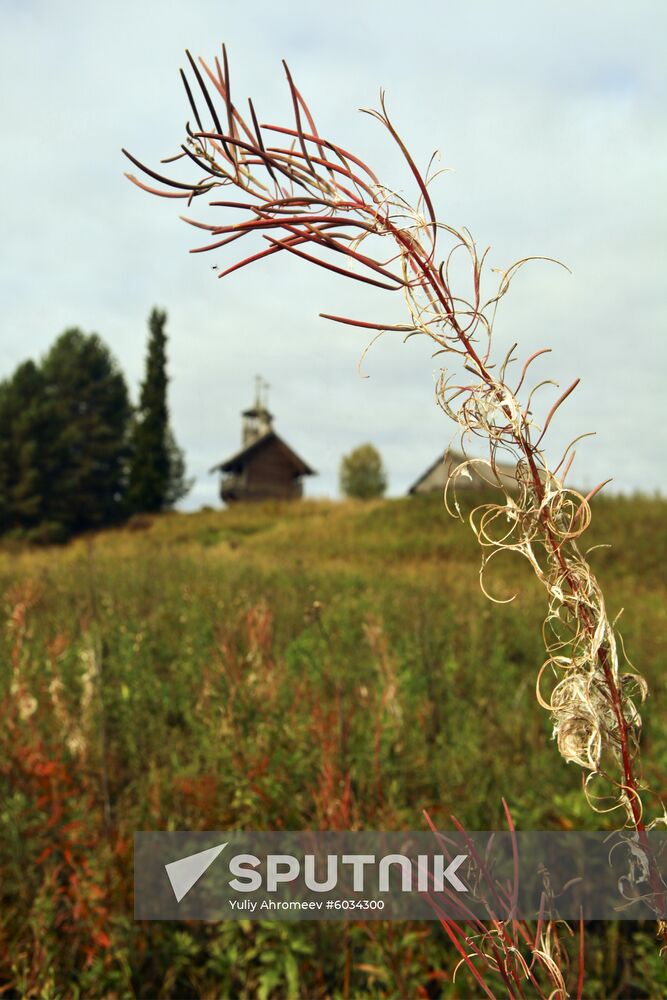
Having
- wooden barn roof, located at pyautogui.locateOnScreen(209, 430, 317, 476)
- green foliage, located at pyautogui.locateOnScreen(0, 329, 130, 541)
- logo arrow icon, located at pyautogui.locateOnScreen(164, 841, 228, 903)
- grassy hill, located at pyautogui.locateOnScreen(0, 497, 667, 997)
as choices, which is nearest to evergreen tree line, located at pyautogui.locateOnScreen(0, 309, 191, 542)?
green foliage, located at pyautogui.locateOnScreen(0, 329, 130, 541)

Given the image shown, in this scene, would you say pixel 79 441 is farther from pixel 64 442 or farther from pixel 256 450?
pixel 256 450

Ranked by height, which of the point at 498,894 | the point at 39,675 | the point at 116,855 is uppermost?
the point at 498,894

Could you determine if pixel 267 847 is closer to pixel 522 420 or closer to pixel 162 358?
pixel 522 420

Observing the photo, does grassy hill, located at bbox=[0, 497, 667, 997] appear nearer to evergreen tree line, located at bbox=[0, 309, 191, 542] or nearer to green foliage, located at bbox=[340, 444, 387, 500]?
evergreen tree line, located at bbox=[0, 309, 191, 542]

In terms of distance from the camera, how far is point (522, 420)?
612 mm

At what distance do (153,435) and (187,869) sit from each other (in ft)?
119

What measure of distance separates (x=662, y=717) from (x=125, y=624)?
413cm

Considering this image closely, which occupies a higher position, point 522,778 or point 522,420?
point 522,420

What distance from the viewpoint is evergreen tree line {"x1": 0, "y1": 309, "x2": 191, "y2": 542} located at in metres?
34.4

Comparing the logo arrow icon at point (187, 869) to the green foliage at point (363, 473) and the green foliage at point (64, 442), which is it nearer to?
the green foliage at point (64, 442)

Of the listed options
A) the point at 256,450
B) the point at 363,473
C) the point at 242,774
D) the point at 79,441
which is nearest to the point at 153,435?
the point at 79,441

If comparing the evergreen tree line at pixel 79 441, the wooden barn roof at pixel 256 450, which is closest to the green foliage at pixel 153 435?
the evergreen tree line at pixel 79 441

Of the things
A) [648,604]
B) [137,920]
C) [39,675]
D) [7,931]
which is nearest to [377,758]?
[137,920]

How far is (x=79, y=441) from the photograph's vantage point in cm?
3759
